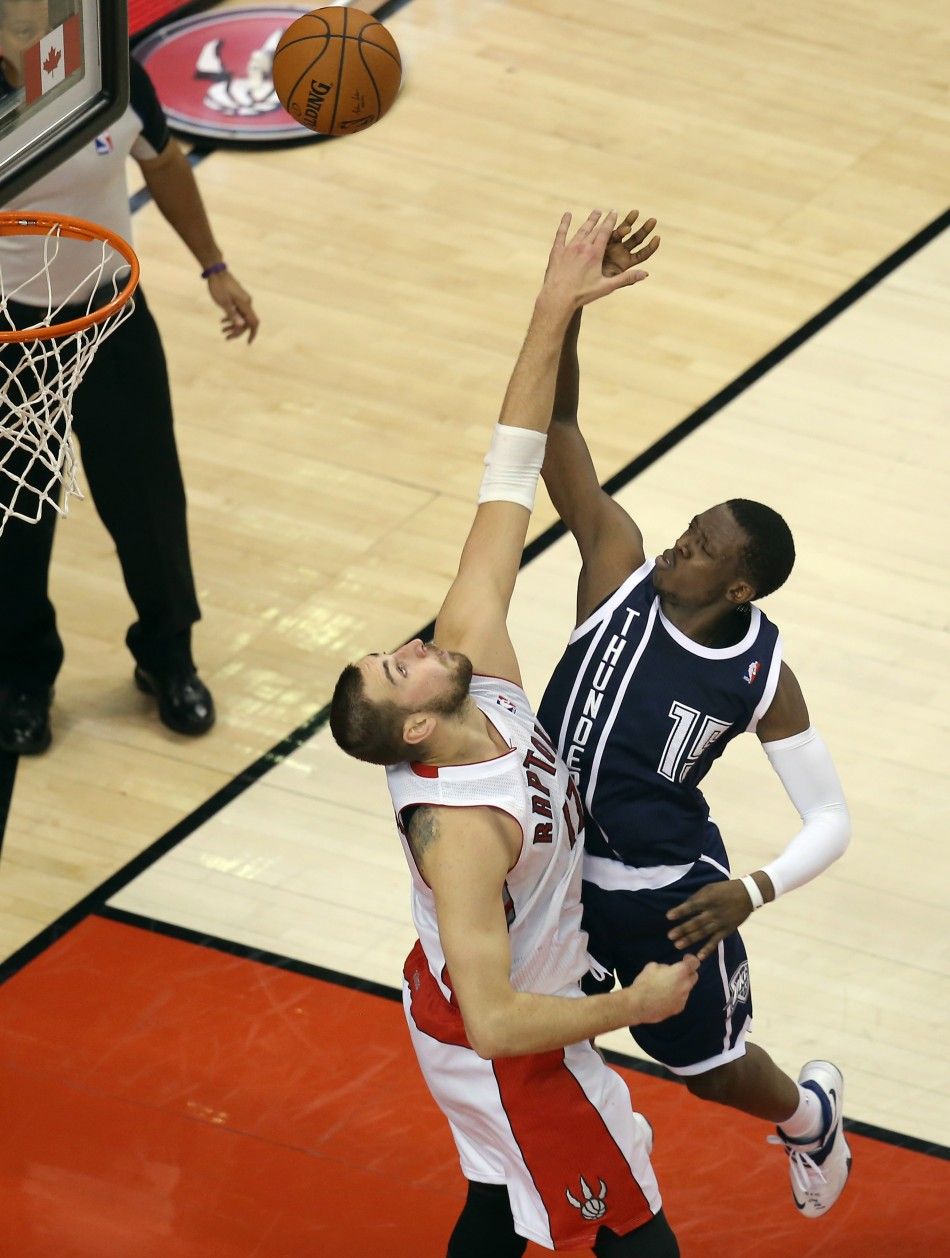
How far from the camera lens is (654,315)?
23.8ft

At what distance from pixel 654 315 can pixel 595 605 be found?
3.69 m

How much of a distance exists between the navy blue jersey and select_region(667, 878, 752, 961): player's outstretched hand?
5.4 inches

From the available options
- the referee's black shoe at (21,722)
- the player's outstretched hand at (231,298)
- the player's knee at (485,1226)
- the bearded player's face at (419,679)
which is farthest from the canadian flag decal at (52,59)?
the player's knee at (485,1226)

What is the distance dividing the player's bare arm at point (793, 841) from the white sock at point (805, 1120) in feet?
1.81

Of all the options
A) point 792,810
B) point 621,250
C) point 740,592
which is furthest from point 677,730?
point 792,810

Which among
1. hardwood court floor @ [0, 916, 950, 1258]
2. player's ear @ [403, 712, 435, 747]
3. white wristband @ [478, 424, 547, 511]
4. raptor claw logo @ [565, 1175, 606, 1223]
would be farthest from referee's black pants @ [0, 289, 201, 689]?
raptor claw logo @ [565, 1175, 606, 1223]

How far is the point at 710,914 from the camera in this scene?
360 centimetres

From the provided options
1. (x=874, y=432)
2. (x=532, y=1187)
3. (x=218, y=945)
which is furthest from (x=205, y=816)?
(x=874, y=432)

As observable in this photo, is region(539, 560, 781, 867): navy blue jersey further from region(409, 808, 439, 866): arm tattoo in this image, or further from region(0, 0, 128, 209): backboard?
region(0, 0, 128, 209): backboard

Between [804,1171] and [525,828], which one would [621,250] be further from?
[804,1171]

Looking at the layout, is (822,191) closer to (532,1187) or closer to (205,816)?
(205,816)

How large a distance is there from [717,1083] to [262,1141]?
109 cm

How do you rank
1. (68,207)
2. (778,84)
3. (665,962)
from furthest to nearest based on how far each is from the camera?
(778,84) → (68,207) → (665,962)

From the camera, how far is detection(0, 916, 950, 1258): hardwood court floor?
4.18m
